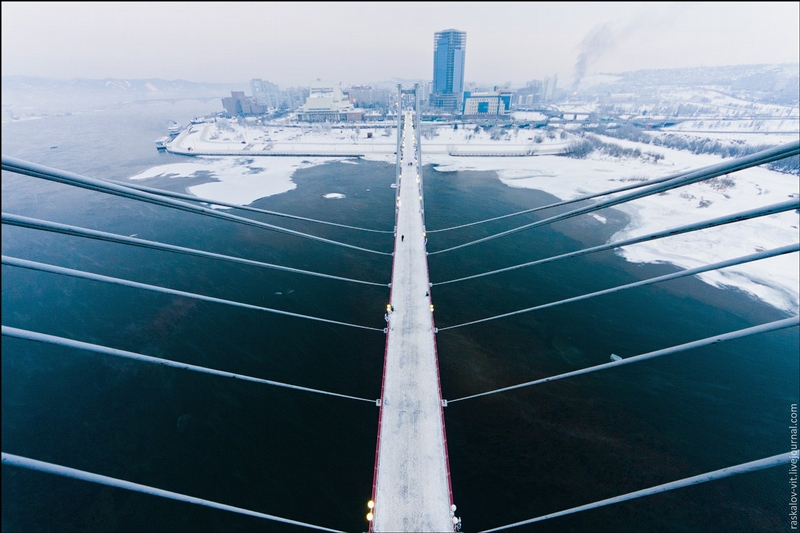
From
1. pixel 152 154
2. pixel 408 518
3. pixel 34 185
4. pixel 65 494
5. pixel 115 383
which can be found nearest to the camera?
pixel 408 518

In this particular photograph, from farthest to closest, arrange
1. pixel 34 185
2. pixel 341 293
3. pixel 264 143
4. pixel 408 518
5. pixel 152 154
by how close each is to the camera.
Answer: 1. pixel 264 143
2. pixel 152 154
3. pixel 34 185
4. pixel 341 293
5. pixel 408 518

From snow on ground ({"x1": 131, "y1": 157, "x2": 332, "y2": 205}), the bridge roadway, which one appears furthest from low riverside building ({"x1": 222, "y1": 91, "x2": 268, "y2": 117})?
the bridge roadway

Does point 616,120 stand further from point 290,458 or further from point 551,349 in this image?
point 290,458

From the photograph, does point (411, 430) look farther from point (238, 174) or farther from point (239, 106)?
point (239, 106)

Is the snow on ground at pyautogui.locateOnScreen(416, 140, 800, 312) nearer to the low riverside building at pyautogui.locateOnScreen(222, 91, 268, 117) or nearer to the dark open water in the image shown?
the dark open water

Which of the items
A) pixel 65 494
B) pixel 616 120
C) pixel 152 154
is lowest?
pixel 65 494

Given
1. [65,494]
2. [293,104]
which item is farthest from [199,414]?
[293,104]

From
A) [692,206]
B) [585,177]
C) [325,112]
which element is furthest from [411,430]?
[325,112]
